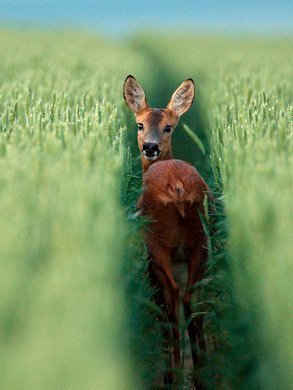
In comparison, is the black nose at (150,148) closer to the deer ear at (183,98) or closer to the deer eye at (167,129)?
the deer eye at (167,129)

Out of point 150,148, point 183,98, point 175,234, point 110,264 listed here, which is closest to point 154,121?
point 150,148

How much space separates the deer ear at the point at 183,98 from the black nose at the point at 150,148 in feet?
2.56

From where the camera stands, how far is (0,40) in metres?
15.0

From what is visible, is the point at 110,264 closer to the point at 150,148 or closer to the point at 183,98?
the point at 150,148

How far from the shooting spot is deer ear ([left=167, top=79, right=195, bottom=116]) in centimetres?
809

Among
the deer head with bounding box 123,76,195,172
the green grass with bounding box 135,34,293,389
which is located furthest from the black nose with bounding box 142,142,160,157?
the green grass with bounding box 135,34,293,389

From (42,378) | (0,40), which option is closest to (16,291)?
(42,378)

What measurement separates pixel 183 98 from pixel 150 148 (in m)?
0.98

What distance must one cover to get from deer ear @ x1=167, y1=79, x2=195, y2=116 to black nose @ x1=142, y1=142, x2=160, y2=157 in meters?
0.78

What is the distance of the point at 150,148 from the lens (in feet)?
24.1

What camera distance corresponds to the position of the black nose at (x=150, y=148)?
732 centimetres

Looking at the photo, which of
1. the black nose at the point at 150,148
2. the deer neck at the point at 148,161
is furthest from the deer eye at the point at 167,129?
the black nose at the point at 150,148

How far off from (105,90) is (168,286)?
4.52 m

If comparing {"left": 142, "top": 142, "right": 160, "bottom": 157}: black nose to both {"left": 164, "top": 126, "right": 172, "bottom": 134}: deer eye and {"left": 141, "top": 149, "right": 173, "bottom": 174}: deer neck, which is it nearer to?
{"left": 141, "top": 149, "right": 173, "bottom": 174}: deer neck
